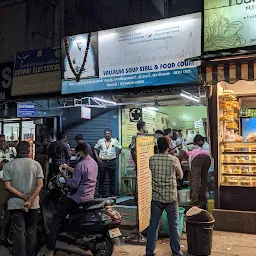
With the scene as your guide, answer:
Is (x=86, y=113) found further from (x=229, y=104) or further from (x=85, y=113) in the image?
(x=229, y=104)

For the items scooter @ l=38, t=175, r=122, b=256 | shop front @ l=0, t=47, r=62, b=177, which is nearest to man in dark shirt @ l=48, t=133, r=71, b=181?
shop front @ l=0, t=47, r=62, b=177

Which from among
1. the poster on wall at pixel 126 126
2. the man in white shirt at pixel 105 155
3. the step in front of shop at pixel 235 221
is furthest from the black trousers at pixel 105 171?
the step in front of shop at pixel 235 221

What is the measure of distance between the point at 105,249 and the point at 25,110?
27.6 feet

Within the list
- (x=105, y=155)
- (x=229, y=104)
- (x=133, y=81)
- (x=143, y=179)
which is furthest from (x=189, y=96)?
(x=143, y=179)

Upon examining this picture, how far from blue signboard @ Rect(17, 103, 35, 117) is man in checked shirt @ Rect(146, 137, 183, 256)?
8252 millimetres

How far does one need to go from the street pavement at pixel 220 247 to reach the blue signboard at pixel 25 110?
6921mm

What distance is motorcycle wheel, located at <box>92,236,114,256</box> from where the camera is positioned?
212 inches

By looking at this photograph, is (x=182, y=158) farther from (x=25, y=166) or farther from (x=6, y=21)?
(x=6, y=21)

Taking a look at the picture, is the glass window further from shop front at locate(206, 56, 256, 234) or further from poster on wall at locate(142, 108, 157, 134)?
shop front at locate(206, 56, 256, 234)

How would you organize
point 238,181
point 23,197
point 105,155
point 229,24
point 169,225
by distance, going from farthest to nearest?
1. point 105,155
2. point 238,181
3. point 229,24
4. point 169,225
5. point 23,197

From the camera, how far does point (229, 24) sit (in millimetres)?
7164

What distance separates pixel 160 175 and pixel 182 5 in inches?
546

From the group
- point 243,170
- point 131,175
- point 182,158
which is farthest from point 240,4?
point 131,175

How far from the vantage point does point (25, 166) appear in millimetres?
5359
